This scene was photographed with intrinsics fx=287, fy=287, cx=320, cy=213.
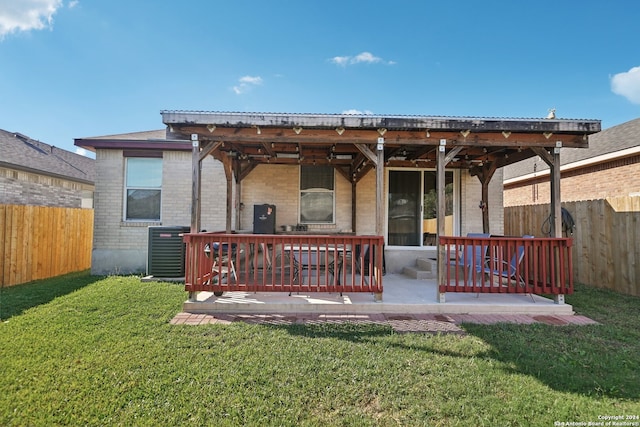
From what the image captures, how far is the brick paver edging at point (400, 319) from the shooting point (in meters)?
4.02

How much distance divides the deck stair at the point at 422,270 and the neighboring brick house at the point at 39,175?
1213 cm

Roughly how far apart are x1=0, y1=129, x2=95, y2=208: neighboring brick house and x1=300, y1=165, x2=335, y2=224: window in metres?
9.33

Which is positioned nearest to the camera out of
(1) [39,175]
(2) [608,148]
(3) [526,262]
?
(3) [526,262]

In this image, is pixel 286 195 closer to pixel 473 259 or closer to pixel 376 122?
pixel 376 122

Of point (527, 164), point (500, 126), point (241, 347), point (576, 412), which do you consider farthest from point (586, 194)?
point (241, 347)

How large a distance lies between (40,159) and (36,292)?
8.23 meters

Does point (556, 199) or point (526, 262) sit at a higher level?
point (556, 199)

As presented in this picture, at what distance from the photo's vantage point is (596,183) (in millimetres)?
9156

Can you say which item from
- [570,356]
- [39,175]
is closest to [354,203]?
[570,356]

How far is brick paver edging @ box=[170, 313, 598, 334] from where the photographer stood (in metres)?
4.02

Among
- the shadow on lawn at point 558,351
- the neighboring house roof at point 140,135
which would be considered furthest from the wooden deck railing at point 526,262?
the neighboring house roof at point 140,135

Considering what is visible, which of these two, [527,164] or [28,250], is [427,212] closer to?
[527,164]

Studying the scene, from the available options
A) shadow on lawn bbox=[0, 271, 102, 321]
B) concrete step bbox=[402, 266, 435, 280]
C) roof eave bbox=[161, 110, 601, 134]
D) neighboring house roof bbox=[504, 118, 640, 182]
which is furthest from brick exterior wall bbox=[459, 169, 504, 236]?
shadow on lawn bbox=[0, 271, 102, 321]

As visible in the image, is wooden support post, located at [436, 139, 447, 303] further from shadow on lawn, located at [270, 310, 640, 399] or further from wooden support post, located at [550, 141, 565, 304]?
wooden support post, located at [550, 141, 565, 304]
